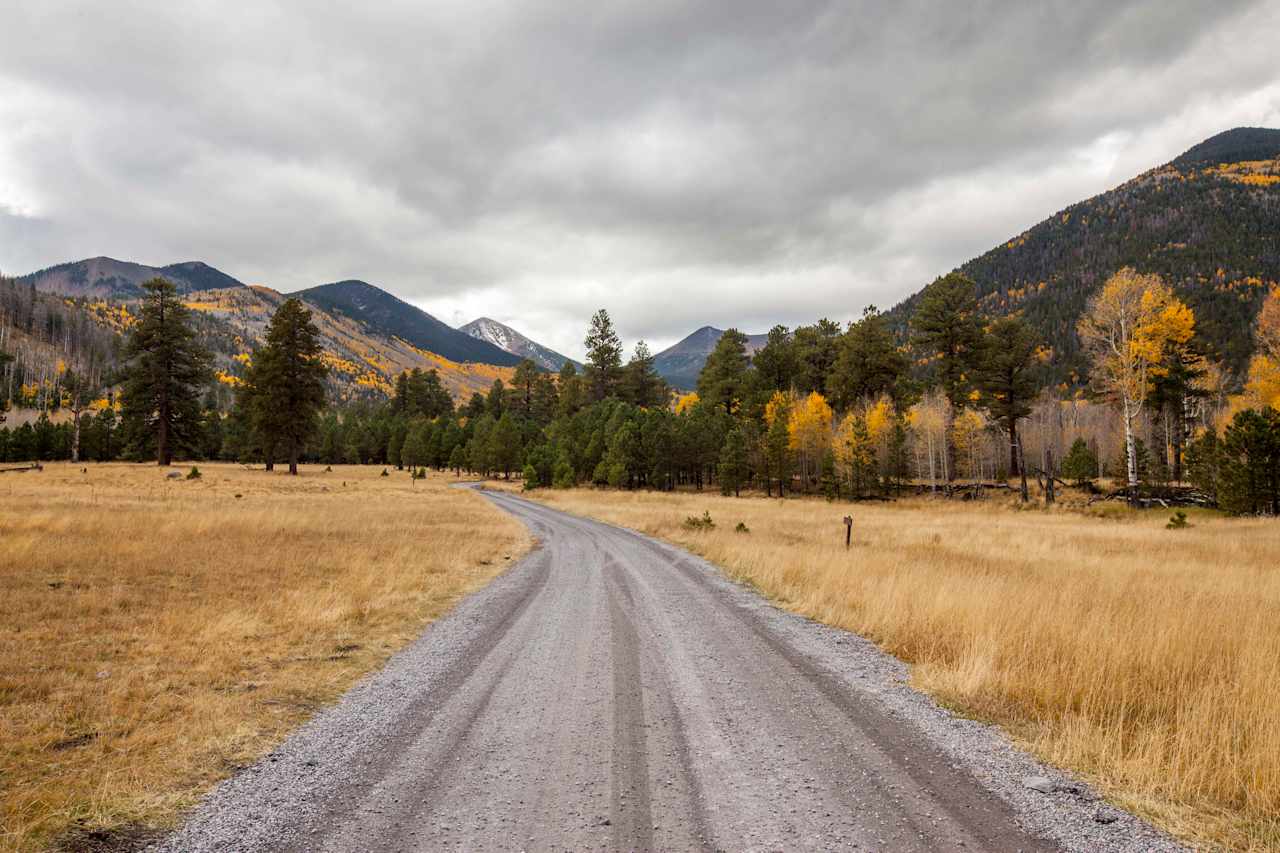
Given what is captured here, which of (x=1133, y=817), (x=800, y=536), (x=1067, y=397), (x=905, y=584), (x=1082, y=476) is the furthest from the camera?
(x=1067, y=397)

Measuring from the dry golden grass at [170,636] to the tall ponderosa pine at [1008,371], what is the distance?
36468 millimetres

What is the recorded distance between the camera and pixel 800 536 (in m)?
22.6

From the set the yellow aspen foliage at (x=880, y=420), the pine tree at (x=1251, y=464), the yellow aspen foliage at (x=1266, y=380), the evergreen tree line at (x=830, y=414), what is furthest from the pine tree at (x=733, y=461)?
the yellow aspen foliage at (x=1266, y=380)

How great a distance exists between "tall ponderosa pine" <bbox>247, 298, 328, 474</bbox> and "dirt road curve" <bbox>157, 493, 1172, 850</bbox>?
164 feet

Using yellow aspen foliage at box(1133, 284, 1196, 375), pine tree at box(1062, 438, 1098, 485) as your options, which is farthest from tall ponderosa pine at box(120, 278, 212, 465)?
pine tree at box(1062, 438, 1098, 485)

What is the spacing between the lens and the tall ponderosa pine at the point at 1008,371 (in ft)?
126

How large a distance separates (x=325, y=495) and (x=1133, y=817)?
40170 millimetres

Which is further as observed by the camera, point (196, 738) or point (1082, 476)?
point (1082, 476)

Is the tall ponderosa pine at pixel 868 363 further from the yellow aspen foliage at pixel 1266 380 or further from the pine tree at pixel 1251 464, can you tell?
the pine tree at pixel 1251 464

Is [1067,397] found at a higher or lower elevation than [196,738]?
higher

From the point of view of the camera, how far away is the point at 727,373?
70.4m

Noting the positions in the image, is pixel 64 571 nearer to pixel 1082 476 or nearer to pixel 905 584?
pixel 905 584

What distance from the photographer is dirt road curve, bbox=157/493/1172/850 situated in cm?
351

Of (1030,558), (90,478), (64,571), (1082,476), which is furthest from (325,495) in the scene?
(1082,476)
